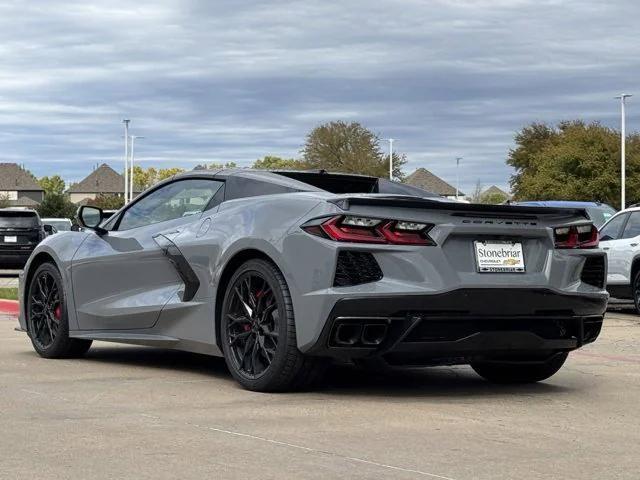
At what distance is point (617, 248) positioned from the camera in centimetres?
1730

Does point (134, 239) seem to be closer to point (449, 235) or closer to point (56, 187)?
point (449, 235)

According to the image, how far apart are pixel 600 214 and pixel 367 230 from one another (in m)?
20.1

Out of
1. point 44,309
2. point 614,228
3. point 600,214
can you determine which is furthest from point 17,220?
point 44,309

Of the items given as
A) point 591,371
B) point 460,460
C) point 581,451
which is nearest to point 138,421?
point 460,460

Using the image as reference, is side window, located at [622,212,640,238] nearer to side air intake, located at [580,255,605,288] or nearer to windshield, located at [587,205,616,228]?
windshield, located at [587,205,616,228]

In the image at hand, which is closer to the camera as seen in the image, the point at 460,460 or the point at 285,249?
the point at 460,460

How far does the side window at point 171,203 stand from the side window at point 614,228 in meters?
10.1

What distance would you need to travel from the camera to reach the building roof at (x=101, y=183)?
187750 millimetres

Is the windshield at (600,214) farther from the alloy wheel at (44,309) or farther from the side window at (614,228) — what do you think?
the alloy wheel at (44,309)

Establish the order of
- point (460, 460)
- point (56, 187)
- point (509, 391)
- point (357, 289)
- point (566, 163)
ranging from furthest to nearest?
point (56, 187), point (566, 163), point (509, 391), point (357, 289), point (460, 460)

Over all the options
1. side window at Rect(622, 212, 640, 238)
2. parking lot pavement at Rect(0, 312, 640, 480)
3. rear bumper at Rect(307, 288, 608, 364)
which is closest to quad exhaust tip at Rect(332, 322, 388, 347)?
rear bumper at Rect(307, 288, 608, 364)

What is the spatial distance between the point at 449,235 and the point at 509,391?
4.51 ft

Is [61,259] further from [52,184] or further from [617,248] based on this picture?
[52,184]

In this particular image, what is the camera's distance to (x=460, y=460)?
542 centimetres
